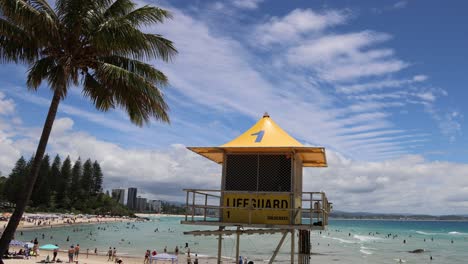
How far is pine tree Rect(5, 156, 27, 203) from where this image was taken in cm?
11138

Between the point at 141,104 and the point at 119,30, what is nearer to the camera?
the point at 119,30

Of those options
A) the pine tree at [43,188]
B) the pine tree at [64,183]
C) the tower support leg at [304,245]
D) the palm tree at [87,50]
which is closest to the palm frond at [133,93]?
the palm tree at [87,50]

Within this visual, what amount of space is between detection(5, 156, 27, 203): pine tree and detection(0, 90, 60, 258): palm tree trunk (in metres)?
105

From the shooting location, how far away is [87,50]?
468 inches

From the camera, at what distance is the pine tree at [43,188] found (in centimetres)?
11662

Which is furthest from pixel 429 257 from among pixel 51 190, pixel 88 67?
pixel 51 190

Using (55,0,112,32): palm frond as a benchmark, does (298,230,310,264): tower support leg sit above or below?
below

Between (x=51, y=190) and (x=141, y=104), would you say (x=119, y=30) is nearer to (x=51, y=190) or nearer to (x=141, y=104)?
(x=141, y=104)

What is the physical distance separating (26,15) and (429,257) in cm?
5828

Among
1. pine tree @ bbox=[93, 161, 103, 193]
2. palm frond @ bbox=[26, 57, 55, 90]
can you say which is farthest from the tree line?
palm frond @ bbox=[26, 57, 55, 90]

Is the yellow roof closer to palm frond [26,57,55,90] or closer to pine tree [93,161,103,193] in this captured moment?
palm frond [26,57,55,90]

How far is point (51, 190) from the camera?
12431 centimetres

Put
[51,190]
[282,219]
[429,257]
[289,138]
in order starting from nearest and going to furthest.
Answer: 1. [282,219]
2. [289,138]
3. [429,257]
4. [51,190]

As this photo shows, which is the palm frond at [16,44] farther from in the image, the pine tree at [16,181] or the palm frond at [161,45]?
the pine tree at [16,181]
